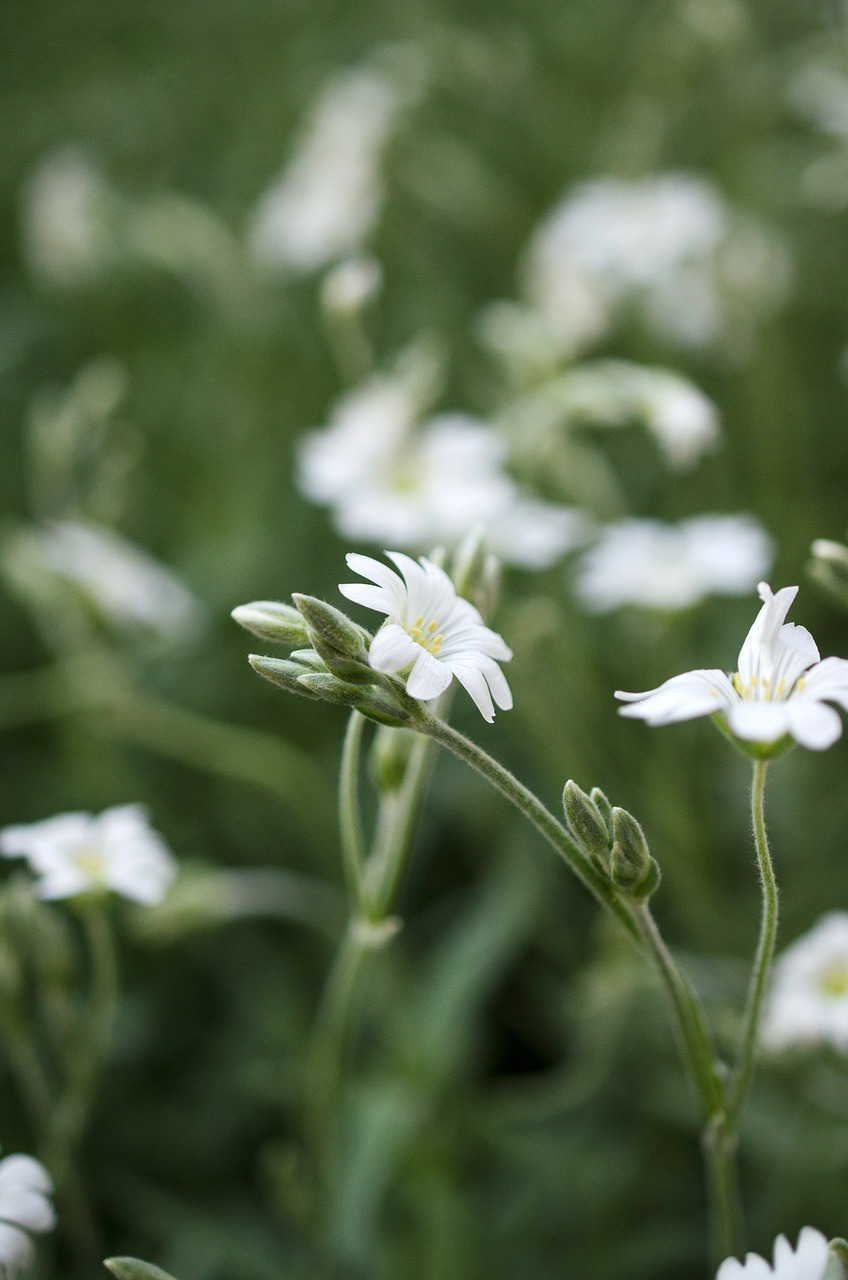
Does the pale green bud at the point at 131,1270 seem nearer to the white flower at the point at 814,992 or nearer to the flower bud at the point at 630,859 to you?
the flower bud at the point at 630,859

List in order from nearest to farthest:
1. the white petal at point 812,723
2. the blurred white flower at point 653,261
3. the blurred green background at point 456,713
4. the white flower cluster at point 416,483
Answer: the white petal at point 812,723
the blurred green background at point 456,713
the white flower cluster at point 416,483
the blurred white flower at point 653,261

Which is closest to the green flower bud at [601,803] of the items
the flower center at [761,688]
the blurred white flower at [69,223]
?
the flower center at [761,688]

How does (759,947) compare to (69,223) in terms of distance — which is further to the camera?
(69,223)

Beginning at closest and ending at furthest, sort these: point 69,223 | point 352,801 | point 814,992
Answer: point 352,801
point 814,992
point 69,223

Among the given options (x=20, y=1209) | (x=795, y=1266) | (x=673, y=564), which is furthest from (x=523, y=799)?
(x=673, y=564)

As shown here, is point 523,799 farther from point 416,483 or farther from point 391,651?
point 416,483

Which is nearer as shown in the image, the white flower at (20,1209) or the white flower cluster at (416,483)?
the white flower at (20,1209)

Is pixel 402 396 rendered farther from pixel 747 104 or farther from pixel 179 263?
pixel 747 104
